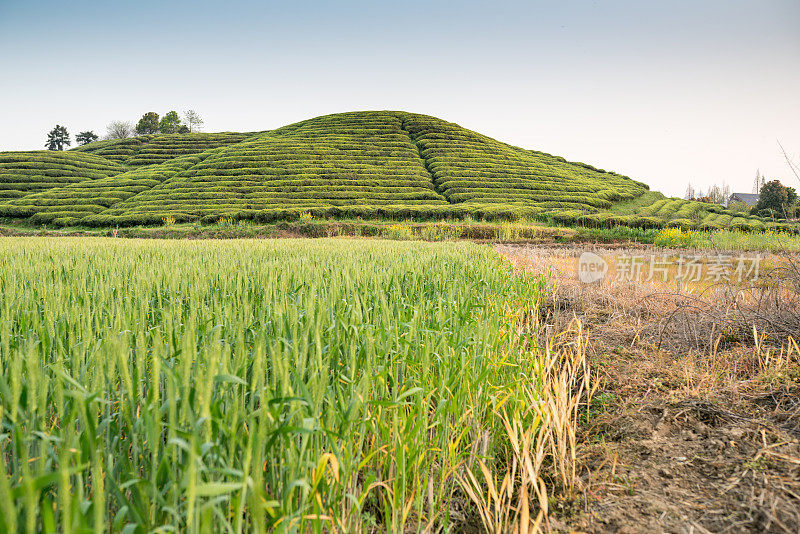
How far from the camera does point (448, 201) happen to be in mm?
32125

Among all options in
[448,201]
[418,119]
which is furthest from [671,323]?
[418,119]

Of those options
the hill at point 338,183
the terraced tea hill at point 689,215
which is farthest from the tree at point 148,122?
the terraced tea hill at point 689,215

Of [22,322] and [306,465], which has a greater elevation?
[22,322]

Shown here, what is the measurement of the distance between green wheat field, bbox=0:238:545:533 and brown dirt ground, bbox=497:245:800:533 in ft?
1.47

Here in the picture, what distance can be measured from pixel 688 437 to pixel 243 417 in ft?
6.72

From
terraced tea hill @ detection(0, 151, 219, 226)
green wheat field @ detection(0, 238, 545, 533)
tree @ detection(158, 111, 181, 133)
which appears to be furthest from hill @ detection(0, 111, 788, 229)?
green wheat field @ detection(0, 238, 545, 533)

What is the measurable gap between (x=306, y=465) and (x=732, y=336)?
358cm

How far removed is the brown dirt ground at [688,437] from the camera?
4.80 feet

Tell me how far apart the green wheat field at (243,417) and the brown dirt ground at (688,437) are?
0.45 metres

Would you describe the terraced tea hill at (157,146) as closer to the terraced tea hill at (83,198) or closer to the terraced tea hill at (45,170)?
the terraced tea hill at (45,170)

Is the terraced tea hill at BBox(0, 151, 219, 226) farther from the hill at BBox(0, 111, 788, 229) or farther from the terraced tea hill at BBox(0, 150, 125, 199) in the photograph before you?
the terraced tea hill at BBox(0, 150, 125, 199)

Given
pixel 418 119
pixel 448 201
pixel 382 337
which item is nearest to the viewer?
pixel 382 337

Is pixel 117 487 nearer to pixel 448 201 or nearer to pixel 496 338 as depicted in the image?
pixel 496 338

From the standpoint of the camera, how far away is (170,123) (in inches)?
2874
